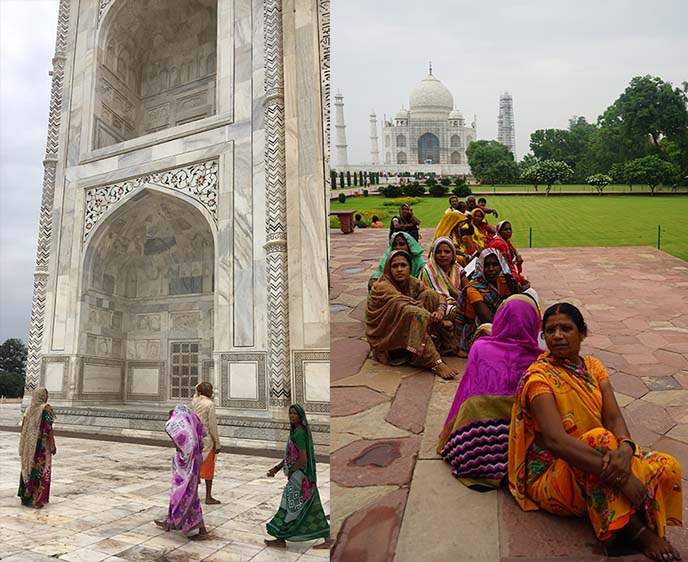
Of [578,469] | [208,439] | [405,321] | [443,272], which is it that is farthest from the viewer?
[208,439]

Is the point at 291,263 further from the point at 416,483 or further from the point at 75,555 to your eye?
the point at 416,483

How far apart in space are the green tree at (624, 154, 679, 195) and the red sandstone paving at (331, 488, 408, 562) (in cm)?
302

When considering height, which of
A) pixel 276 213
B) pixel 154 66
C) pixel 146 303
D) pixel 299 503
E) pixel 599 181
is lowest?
pixel 299 503

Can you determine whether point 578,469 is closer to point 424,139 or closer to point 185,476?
point 185,476

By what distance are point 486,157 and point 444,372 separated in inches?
96.2

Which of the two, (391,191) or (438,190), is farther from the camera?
(391,191)

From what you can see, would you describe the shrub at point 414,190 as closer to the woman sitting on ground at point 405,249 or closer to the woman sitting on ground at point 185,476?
the woman sitting on ground at point 405,249

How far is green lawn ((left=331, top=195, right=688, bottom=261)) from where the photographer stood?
3.43 m

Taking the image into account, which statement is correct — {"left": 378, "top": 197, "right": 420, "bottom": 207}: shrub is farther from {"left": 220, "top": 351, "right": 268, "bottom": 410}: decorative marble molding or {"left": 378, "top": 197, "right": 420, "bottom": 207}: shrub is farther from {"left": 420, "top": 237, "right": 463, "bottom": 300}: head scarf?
{"left": 220, "top": 351, "right": 268, "bottom": 410}: decorative marble molding

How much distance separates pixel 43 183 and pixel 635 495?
8.36 m

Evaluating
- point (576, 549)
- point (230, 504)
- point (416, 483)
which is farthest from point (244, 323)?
point (576, 549)

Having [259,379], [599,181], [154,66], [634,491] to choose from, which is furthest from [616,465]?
[154,66]

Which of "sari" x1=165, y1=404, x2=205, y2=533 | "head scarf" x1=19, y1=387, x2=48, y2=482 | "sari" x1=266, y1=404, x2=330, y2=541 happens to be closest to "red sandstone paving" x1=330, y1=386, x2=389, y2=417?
"sari" x1=266, y1=404, x2=330, y2=541

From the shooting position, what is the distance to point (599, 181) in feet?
11.6
